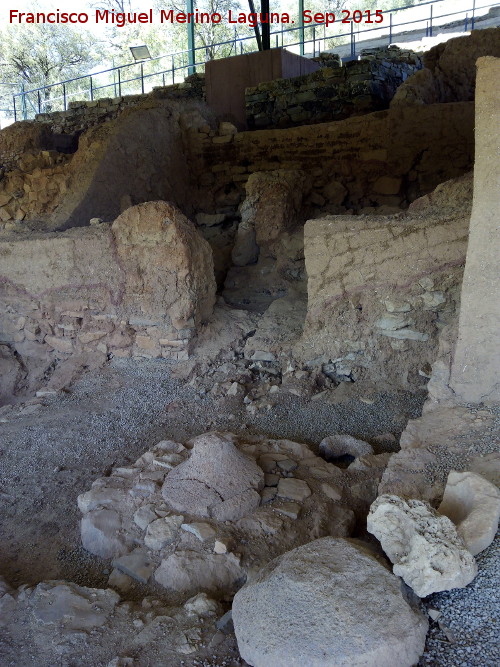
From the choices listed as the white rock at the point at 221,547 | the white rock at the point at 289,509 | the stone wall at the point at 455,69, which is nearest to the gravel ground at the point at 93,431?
the white rock at the point at 221,547

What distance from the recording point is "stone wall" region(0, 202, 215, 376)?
4.91 meters

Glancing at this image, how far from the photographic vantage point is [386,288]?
13.9ft

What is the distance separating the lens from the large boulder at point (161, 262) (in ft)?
16.0

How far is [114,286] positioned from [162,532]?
9.15 feet

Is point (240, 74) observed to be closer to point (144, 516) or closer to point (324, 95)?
point (324, 95)

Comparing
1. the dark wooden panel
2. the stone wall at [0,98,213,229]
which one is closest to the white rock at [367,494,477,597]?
the stone wall at [0,98,213,229]

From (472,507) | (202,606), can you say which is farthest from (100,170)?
(472,507)

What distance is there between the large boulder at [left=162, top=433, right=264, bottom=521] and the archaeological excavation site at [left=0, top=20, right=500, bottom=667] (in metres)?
0.01

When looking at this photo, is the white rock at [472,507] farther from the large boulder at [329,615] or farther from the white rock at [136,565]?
the white rock at [136,565]

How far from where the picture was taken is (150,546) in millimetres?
2715

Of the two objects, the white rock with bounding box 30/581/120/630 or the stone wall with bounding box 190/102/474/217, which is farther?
the stone wall with bounding box 190/102/474/217

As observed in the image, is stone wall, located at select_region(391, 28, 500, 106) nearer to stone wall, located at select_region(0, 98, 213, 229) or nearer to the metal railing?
stone wall, located at select_region(0, 98, 213, 229)

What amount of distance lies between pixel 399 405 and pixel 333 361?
0.67 meters

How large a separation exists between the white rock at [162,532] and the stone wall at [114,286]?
7.52 feet
